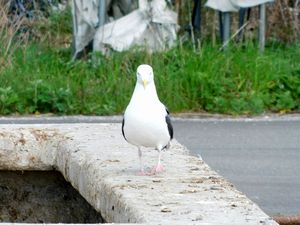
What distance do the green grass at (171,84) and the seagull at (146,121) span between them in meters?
7.40

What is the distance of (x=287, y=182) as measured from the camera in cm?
916

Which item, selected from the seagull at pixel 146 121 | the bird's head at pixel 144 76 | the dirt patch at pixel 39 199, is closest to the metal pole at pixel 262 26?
the dirt patch at pixel 39 199

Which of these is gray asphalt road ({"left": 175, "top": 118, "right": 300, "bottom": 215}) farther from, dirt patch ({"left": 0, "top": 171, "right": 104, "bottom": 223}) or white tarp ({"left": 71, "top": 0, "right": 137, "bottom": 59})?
white tarp ({"left": 71, "top": 0, "right": 137, "bottom": 59})

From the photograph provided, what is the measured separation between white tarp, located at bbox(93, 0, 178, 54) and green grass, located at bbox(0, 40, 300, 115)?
31 cm

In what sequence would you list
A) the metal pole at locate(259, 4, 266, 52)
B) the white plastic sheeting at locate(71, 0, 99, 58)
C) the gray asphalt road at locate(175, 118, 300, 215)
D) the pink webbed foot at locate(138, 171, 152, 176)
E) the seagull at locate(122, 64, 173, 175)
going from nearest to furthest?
1. the pink webbed foot at locate(138, 171, 152, 176)
2. the seagull at locate(122, 64, 173, 175)
3. the gray asphalt road at locate(175, 118, 300, 215)
4. the metal pole at locate(259, 4, 266, 52)
5. the white plastic sheeting at locate(71, 0, 99, 58)

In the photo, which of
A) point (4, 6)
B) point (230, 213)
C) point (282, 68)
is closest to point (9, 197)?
point (230, 213)

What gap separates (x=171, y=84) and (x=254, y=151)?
86.4 inches

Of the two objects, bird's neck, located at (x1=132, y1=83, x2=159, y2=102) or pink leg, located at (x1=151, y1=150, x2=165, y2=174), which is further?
bird's neck, located at (x1=132, y1=83, x2=159, y2=102)

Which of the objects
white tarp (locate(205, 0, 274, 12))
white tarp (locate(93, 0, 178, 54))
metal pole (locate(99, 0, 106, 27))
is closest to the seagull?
white tarp (locate(93, 0, 178, 54))

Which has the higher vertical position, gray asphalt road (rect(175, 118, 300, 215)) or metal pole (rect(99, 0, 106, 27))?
metal pole (rect(99, 0, 106, 27))

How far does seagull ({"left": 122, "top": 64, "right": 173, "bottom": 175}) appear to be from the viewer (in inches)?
197

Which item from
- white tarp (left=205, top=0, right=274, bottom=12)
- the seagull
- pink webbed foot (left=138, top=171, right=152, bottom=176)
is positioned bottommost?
white tarp (left=205, top=0, right=274, bottom=12)

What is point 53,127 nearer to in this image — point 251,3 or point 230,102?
point 230,102

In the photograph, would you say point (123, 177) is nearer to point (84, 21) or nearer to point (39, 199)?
point (39, 199)
